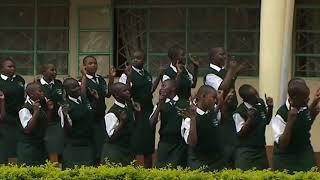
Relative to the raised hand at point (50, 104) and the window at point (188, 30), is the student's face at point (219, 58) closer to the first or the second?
the raised hand at point (50, 104)

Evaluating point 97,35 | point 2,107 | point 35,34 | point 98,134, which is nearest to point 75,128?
point 98,134

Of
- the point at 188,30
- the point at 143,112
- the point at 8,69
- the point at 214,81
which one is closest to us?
the point at 214,81

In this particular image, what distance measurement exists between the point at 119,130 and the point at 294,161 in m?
1.68

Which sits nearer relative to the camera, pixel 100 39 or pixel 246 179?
pixel 246 179

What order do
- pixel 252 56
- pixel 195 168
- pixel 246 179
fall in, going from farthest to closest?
1. pixel 252 56
2. pixel 195 168
3. pixel 246 179

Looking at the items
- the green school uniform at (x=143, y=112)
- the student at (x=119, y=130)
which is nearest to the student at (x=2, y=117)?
the green school uniform at (x=143, y=112)

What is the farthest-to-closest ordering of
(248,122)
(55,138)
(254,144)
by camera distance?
(55,138) < (254,144) < (248,122)

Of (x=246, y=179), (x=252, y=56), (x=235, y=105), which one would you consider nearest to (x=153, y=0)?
(x=252, y=56)

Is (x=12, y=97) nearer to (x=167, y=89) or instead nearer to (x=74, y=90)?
(x=74, y=90)

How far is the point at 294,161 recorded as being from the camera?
750 cm

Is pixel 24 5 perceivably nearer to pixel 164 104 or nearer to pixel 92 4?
pixel 92 4

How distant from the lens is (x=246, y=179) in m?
6.88

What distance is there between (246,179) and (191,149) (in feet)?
2.84

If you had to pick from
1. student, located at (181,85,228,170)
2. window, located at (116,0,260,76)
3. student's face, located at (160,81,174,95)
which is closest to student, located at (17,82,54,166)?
student's face, located at (160,81,174,95)
